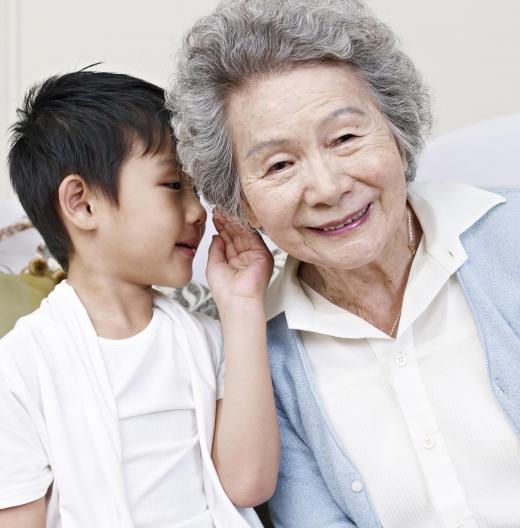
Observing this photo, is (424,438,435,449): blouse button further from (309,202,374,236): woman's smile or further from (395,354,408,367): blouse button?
(309,202,374,236): woman's smile

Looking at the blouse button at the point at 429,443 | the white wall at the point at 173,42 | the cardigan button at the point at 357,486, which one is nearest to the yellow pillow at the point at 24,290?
the cardigan button at the point at 357,486

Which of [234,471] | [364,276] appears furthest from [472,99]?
[234,471]

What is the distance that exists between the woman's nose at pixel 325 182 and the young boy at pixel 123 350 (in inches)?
11.2

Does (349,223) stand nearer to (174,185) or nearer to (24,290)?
(174,185)

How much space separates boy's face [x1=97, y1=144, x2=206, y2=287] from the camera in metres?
1.48

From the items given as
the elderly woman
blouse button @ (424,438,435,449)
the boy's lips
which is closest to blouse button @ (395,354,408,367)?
the elderly woman

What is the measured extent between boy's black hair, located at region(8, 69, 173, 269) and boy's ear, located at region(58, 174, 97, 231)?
0.02m

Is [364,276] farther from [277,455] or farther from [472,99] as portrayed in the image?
[472,99]

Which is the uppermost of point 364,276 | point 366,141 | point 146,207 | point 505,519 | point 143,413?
point 366,141

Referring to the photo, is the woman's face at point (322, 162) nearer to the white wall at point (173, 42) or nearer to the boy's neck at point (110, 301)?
the boy's neck at point (110, 301)

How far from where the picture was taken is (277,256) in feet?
6.50

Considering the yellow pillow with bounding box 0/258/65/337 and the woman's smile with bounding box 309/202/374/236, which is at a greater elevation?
the woman's smile with bounding box 309/202/374/236

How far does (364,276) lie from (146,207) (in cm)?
45

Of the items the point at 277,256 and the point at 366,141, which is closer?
the point at 366,141
